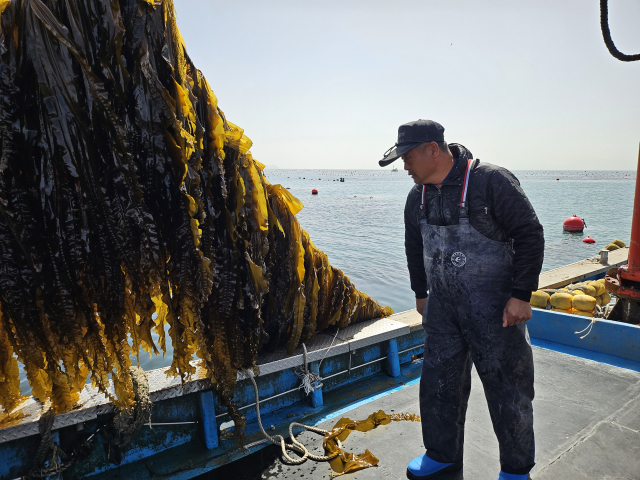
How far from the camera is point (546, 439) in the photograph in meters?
2.74

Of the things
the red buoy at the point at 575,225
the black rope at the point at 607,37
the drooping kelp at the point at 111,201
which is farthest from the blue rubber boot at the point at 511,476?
the red buoy at the point at 575,225

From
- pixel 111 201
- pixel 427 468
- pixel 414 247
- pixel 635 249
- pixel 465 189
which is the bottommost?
pixel 427 468

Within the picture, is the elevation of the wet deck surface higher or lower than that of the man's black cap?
lower

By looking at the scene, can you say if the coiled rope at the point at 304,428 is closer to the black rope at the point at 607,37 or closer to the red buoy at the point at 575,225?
the black rope at the point at 607,37

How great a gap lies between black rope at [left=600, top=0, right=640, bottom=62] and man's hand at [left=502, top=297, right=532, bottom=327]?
162cm

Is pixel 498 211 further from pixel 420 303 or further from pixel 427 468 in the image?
Answer: pixel 427 468

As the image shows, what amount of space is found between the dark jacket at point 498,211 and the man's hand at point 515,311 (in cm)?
3

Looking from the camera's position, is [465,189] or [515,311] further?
[465,189]

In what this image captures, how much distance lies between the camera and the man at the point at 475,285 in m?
2.13

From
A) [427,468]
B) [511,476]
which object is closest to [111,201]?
[427,468]

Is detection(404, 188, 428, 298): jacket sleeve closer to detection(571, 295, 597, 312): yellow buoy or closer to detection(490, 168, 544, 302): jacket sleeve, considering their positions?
detection(490, 168, 544, 302): jacket sleeve

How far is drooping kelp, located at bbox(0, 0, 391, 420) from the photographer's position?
6.56 ft

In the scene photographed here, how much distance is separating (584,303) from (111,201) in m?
4.93

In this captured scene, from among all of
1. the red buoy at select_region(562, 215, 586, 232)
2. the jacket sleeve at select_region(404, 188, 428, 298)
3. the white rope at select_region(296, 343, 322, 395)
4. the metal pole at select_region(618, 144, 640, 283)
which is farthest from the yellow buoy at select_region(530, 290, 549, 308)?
the red buoy at select_region(562, 215, 586, 232)
